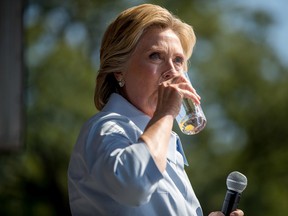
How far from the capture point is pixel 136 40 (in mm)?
2244

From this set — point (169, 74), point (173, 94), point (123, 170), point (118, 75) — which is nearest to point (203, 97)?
point (118, 75)

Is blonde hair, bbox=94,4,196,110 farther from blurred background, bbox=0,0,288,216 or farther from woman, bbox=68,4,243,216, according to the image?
blurred background, bbox=0,0,288,216

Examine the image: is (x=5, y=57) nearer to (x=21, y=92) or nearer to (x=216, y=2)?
(x=21, y=92)

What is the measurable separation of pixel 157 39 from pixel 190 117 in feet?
0.77

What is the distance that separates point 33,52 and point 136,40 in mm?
13576

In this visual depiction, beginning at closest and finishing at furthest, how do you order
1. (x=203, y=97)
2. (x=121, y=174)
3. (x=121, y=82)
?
(x=121, y=174)
(x=121, y=82)
(x=203, y=97)

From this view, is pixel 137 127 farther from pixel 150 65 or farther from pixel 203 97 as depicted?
pixel 203 97

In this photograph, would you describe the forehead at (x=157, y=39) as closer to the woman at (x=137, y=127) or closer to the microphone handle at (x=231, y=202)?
the woman at (x=137, y=127)

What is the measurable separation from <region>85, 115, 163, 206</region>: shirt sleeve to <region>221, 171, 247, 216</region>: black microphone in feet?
1.27

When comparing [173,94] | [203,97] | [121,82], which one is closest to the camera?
[173,94]

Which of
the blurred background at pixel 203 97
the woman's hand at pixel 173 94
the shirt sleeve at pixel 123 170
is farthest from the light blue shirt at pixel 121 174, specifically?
the blurred background at pixel 203 97

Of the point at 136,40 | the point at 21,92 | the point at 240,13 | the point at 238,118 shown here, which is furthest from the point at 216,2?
the point at 136,40

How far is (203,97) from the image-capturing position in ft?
54.4

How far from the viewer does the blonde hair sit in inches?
88.5
